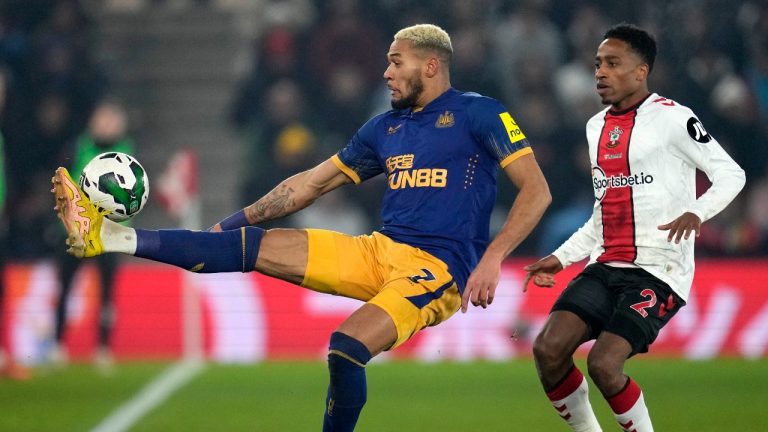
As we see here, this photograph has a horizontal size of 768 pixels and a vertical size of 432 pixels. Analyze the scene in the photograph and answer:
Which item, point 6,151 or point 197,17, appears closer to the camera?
point 6,151

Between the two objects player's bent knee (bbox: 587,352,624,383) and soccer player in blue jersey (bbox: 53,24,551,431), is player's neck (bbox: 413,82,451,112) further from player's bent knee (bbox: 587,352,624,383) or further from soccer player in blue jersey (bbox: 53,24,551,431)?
player's bent knee (bbox: 587,352,624,383)

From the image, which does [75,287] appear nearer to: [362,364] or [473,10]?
[473,10]

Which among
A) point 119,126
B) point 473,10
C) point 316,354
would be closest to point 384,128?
point 119,126

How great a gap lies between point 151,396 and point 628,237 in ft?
16.6

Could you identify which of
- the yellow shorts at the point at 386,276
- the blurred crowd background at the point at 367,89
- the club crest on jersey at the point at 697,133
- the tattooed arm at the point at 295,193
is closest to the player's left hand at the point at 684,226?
the club crest on jersey at the point at 697,133

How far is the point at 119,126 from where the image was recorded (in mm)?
11539

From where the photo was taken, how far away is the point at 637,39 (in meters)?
6.34

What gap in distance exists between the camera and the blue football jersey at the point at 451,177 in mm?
6301

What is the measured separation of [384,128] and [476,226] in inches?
28.8

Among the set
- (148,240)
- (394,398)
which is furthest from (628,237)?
(394,398)

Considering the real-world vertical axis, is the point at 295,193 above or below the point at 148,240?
above

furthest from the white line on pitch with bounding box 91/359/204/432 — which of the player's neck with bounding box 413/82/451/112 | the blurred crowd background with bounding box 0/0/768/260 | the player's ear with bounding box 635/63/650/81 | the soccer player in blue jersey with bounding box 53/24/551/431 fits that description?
the player's ear with bounding box 635/63/650/81

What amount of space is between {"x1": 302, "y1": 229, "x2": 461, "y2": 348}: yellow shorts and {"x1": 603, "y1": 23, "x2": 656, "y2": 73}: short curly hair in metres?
1.43

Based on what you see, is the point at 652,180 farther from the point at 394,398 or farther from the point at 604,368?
the point at 394,398
